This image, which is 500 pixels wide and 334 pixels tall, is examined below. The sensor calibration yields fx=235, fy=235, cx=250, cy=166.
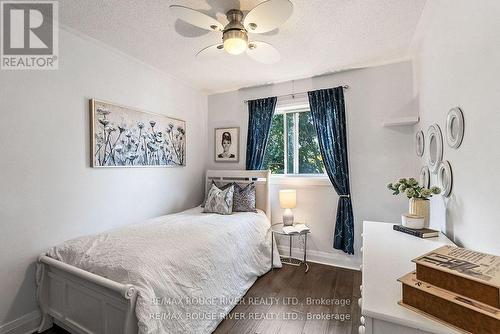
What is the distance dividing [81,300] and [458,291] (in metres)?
2.14

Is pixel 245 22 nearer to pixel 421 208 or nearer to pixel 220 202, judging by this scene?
pixel 421 208

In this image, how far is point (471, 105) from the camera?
1.15 m

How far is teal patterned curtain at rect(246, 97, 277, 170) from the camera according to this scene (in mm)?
3438

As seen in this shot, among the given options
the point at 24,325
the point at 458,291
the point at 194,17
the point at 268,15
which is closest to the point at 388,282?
A: the point at 458,291

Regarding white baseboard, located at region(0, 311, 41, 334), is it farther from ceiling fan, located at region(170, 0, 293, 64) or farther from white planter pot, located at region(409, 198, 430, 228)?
white planter pot, located at region(409, 198, 430, 228)

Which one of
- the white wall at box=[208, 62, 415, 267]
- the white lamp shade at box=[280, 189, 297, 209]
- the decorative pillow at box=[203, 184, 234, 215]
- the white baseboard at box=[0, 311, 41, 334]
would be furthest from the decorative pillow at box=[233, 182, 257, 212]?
the white baseboard at box=[0, 311, 41, 334]

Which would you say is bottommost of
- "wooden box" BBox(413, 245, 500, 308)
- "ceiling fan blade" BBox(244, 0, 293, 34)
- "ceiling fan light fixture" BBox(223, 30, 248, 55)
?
"wooden box" BBox(413, 245, 500, 308)

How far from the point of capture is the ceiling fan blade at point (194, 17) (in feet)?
4.90

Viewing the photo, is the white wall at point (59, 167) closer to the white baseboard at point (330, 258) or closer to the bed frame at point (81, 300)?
the bed frame at point (81, 300)

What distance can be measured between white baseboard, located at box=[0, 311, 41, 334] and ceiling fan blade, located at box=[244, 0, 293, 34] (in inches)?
111

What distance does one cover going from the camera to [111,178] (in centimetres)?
250

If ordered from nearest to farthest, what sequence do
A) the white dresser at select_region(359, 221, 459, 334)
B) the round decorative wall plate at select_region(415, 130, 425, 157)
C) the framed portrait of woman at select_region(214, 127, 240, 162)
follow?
the white dresser at select_region(359, 221, 459, 334)
the round decorative wall plate at select_region(415, 130, 425, 157)
the framed portrait of woman at select_region(214, 127, 240, 162)

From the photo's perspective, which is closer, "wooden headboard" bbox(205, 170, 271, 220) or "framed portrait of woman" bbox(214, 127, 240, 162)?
"wooden headboard" bbox(205, 170, 271, 220)

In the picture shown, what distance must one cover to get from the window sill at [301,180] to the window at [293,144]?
0.25ft
